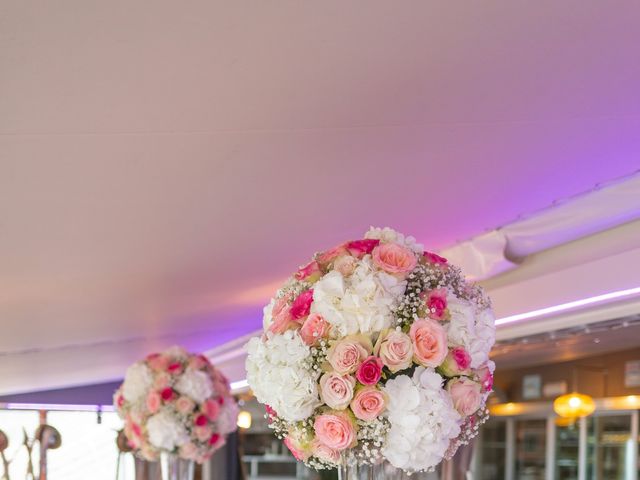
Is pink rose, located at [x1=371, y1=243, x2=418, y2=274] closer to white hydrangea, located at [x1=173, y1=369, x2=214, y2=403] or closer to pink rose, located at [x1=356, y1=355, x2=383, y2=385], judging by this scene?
pink rose, located at [x1=356, y1=355, x2=383, y2=385]

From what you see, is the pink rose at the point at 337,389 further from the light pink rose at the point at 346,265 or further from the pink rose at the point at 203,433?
the pink rose at the point at 203,433

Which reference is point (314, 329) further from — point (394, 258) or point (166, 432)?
point (166, 432)

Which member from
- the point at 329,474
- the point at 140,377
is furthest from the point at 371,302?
the point at 329,474

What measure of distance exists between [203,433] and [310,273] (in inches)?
98.4

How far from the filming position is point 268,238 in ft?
12.2

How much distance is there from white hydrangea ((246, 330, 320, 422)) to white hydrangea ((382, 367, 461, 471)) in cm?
15

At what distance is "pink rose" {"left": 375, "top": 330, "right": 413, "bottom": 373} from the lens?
1.71m

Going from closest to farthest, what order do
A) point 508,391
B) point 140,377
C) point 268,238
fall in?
1. point 268,238
2. point 140,377
3. point 508,391

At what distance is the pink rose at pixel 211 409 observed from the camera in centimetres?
433

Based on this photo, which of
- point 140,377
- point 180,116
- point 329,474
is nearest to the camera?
point 180,116

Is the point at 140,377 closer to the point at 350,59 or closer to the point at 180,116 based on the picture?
the point at 180,116

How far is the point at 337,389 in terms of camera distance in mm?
1738

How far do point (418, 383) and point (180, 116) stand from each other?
2.60 feet

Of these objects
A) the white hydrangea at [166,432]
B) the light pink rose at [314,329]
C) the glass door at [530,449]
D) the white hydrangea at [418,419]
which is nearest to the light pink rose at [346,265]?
the light pink rose at [314,329]
